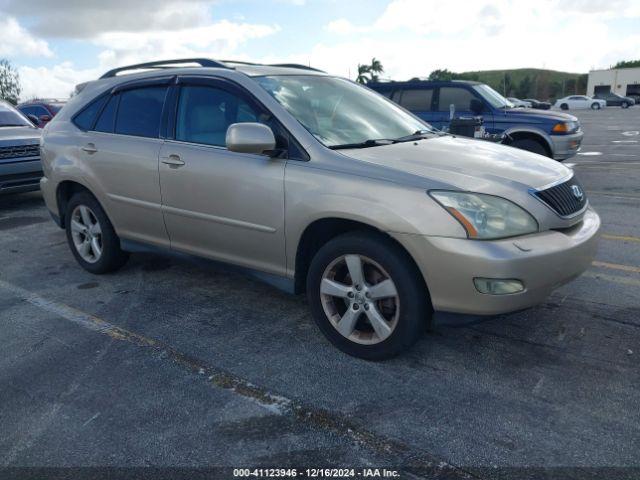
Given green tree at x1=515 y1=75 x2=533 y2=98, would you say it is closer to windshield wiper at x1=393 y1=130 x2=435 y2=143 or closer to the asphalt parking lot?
windshield wiper at x1=393 y1=130 x2=435 y2=143

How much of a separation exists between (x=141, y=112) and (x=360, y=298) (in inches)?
98.2

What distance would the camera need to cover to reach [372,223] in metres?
3.08

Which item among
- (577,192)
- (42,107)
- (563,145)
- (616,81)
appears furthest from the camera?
(616,81)

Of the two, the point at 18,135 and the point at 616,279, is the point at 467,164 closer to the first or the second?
the point at 616,279

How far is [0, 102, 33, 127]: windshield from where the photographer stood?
9.03m

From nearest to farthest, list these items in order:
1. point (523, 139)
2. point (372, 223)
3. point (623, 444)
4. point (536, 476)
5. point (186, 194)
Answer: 1. point (536, 476)
2. point (623, 444)
3. point (372, 223)
4. point (186, 194)
5. point (523, 139)

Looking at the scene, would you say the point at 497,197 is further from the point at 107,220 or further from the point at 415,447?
the point at 107,220

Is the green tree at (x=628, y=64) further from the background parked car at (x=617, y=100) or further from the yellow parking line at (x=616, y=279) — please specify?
the yellow parking line at (x=616, y=279)

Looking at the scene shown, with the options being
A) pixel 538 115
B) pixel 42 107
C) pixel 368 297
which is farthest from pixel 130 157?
pixel 42 107

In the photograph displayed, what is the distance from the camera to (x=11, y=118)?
9.21 metres

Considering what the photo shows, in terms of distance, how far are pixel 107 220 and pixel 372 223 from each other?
9.03ft

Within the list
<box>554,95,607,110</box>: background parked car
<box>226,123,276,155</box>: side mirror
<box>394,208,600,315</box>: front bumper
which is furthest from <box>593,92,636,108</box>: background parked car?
<box>226,123,276,155</box>: side mirror

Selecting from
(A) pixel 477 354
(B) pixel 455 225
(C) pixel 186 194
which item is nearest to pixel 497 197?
(B) pixel 455 225

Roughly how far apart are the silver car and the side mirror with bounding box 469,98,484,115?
5.96 m
